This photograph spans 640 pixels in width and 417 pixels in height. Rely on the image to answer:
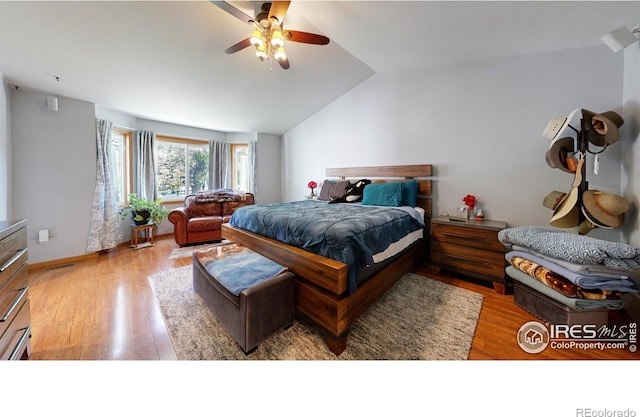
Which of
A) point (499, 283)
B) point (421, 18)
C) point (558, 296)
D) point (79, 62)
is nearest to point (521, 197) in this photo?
point (499, 283)

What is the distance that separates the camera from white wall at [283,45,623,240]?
6.73 ft

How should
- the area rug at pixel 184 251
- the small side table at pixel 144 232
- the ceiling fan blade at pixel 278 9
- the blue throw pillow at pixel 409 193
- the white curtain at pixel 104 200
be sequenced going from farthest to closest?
the small side table at pixel 144 232 < the area rug at pixel 184 251 < the white curtain at pixel 104 200 < the blue throw pillow at pixel 409 193 < the ceiling fan blade at pixel 278 9

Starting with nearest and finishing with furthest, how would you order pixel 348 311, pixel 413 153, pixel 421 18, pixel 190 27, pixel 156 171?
pixel 348 311 → pixel 421 18 → pixel 190 27 → pixel 413 153 → pixel 156 171

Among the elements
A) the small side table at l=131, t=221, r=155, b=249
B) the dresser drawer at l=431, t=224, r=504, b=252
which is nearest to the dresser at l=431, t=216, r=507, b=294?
the dresser drawer at l=431, t=224, r=504, b=252

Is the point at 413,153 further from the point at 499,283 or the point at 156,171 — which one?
the point at 156,171

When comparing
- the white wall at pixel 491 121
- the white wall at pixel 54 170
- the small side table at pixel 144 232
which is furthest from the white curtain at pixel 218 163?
the white wall at pixel 491 121

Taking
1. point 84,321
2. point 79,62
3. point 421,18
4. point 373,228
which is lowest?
point 84,321

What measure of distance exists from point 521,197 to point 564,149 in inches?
22.5

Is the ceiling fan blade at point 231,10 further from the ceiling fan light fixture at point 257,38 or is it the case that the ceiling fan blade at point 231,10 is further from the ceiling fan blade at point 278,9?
the ceiling fan blade at point 278,9

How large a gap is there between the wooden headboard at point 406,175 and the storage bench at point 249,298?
225 cm

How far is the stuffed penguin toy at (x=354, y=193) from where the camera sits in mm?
3355

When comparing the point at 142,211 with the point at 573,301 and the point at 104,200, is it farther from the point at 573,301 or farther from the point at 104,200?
the point at 573,301

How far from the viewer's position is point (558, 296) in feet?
5.26

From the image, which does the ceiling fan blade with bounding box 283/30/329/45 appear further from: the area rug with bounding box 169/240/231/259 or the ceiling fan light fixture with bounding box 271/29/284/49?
the area rug with bounding box 169/240/231/259
